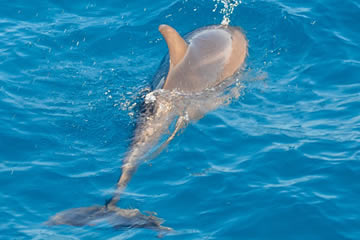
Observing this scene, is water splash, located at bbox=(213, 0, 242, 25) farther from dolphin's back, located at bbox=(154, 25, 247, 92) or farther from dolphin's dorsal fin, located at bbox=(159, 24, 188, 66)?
dolphin's dorsal fin, located at bbox=(159, 24, 188, 66)

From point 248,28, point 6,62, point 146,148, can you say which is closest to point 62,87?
point 6,62

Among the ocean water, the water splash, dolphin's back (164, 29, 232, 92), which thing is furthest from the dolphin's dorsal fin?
the water splash

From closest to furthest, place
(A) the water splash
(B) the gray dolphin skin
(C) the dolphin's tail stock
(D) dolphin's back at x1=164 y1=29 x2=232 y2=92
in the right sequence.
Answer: (C) the dolphin's tail stock → (B) the gray dolphin skin → (D) dolphin's back at x1=164 y1=29 x2=232 y2=92 → (A) the water splash

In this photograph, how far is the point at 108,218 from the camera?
8773 millimetres

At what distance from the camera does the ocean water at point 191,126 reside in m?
9.00

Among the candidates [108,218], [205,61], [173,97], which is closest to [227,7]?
[205,61]

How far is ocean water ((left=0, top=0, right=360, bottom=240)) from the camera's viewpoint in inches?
354

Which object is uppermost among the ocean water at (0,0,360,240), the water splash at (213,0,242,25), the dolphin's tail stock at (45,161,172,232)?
the water splash at (213,0,242,25)

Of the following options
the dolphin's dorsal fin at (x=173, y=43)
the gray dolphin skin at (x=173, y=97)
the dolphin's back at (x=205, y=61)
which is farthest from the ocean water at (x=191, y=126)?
the dolphin's dorsal fin at (x=173, y=43)

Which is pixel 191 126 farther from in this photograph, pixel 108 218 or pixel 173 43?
pixel 108 218

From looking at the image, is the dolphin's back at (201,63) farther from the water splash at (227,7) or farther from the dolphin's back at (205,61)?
the water splash at (227,7)

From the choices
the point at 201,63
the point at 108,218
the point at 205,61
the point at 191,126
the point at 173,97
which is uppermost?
the point at 205,61

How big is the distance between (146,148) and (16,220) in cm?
268

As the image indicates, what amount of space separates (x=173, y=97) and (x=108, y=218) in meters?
3.47
